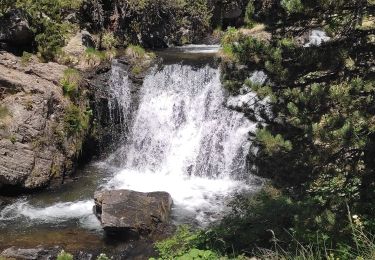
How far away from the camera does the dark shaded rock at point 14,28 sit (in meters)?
13.9

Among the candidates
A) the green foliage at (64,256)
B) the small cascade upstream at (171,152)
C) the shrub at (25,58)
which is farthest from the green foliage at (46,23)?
the green foliage at (64,256)

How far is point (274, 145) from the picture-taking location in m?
5.38

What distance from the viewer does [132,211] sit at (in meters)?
9.92

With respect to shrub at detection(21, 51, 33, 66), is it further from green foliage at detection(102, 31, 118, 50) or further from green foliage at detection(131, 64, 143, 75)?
green foliage at detection(102, 31, 118, 50)

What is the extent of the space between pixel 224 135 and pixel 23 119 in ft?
18.4

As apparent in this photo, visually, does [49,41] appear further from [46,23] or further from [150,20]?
[150,20]

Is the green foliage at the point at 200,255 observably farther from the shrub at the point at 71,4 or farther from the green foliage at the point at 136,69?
the shrub at the point at 71,4

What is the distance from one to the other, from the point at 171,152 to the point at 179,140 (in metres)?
0.45

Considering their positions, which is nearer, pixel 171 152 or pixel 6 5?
pixel 6 5

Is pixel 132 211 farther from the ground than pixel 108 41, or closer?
closer

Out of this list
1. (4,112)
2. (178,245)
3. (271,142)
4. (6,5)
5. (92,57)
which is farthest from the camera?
(92,57)

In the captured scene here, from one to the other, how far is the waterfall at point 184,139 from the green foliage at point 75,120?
5.10 ft

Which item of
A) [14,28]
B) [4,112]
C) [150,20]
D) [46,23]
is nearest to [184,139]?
[4,112]

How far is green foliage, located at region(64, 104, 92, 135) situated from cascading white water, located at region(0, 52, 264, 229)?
4.44ft
